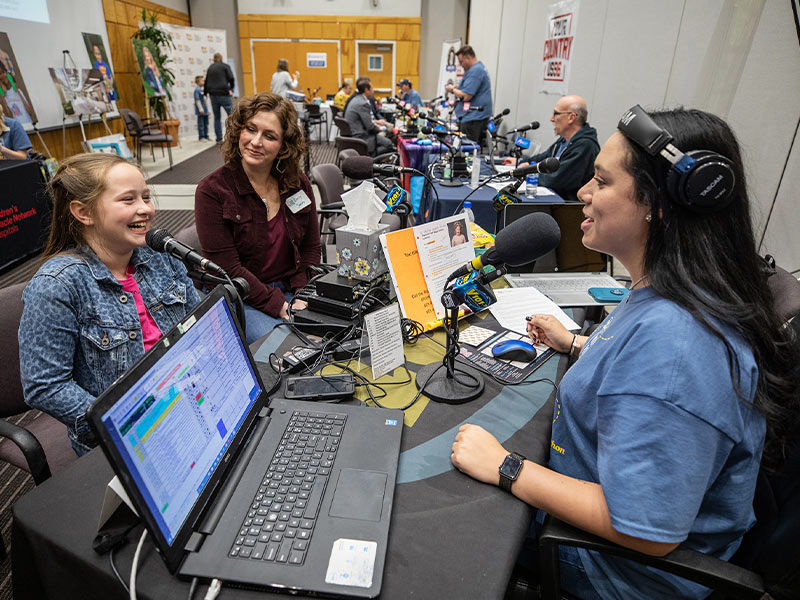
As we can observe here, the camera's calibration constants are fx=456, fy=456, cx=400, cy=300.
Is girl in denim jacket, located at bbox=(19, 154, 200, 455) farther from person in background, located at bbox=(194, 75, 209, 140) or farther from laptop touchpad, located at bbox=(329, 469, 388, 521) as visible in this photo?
person in background, located at bbox=(194, 75, 209, 140)

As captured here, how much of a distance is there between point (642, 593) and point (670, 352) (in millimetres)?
502

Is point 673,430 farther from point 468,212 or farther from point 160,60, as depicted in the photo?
point 160,60

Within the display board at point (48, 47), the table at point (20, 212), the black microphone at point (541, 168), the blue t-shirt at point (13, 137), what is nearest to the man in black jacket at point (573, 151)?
the black microphone at point (541, 168)

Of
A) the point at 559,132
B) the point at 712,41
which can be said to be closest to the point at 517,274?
the point at 712,41

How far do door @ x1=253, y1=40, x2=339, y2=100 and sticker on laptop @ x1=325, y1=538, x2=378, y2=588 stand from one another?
41.0 ft

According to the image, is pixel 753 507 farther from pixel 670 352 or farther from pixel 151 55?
pixel 151 55

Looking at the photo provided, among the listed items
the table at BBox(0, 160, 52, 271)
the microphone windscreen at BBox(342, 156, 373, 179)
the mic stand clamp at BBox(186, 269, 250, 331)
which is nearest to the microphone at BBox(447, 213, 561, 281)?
the mic stand clamp at BBox(186, 269, 250, 331)

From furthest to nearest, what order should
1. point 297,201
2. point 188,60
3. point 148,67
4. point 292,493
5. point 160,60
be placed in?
point 188,60, point 160,60, point 148,67, point 297,201, point 292,493

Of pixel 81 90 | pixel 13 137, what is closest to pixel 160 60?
pixel 81 90

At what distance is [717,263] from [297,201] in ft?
5.68

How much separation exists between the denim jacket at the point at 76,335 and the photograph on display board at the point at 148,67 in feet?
28.5

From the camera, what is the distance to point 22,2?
5.32 meters

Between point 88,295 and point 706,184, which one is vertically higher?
point 706,184

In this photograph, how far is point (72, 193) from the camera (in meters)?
1.26
